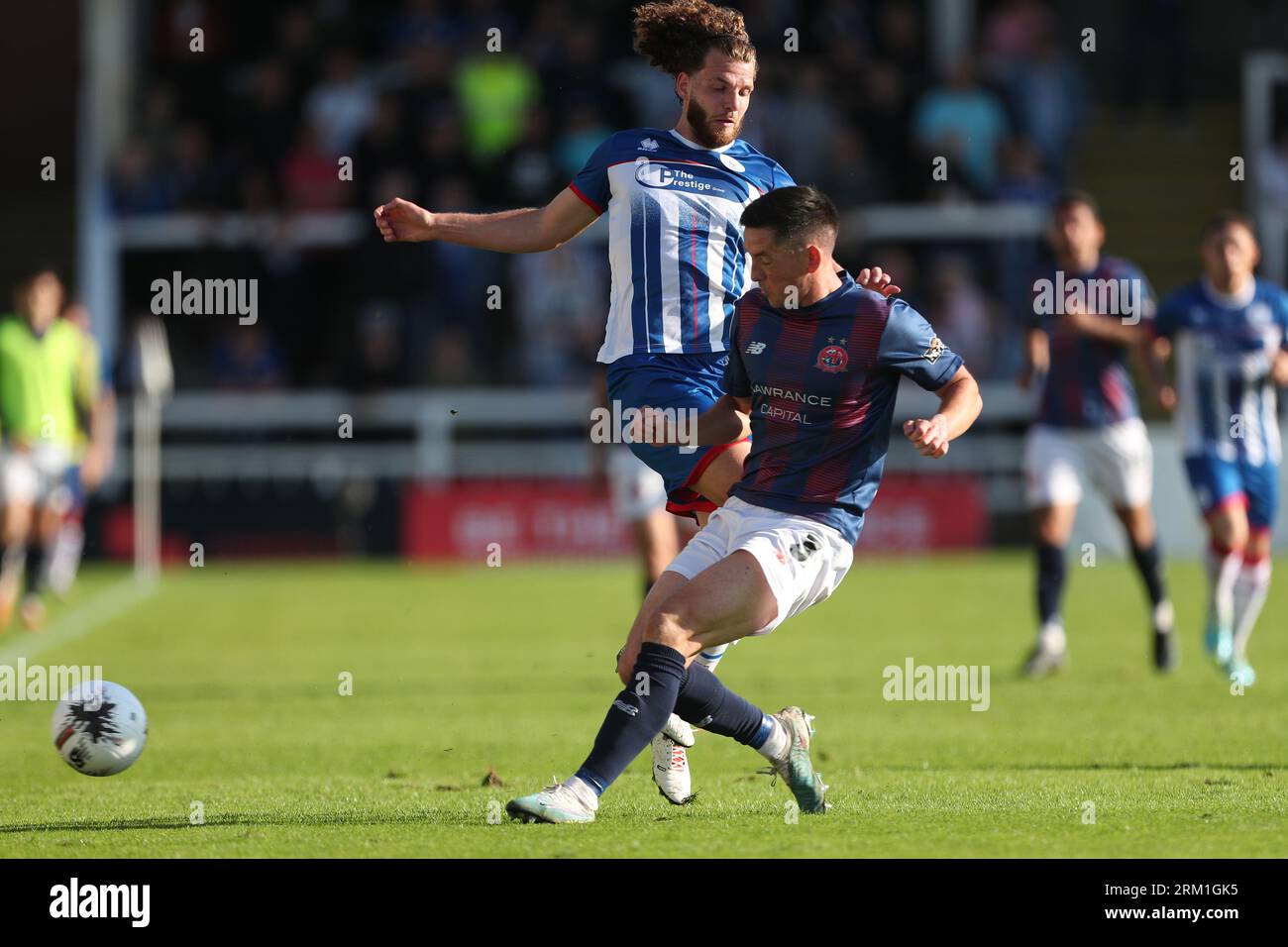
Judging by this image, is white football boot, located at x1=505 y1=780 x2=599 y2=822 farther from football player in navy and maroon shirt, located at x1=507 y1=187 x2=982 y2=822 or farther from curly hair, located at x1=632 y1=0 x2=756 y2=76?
curly hair, located at x1=632 y1=0 x2=756 y2=76

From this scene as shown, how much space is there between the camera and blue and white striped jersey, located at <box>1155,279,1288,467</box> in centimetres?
1098

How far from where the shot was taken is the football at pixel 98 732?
24.5ft

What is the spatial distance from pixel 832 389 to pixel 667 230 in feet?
3.53

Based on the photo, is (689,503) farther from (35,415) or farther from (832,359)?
(35,415)

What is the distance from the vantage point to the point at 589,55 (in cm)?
2228

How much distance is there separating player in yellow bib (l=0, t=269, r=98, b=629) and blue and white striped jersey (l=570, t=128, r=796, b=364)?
9726 millimetres

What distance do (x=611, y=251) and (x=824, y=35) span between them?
54.1 ft

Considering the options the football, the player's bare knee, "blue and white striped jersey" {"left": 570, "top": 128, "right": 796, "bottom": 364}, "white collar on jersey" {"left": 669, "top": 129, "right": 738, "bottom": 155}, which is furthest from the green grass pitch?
"white collar on jersey" {"left": 669, "top": 129, "right": 738, "bottom": 155}

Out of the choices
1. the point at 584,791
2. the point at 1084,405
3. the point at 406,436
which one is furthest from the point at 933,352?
the point at 406,436

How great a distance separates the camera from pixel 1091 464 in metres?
11.9

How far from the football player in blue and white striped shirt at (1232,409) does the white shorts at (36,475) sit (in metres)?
9.08

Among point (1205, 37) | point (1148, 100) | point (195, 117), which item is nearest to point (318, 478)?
point (195, 117)

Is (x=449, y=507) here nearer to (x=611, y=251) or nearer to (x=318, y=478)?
(x=318, y=478)

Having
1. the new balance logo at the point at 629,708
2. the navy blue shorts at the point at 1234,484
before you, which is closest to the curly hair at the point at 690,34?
the new balance logo at the point at 629,708
